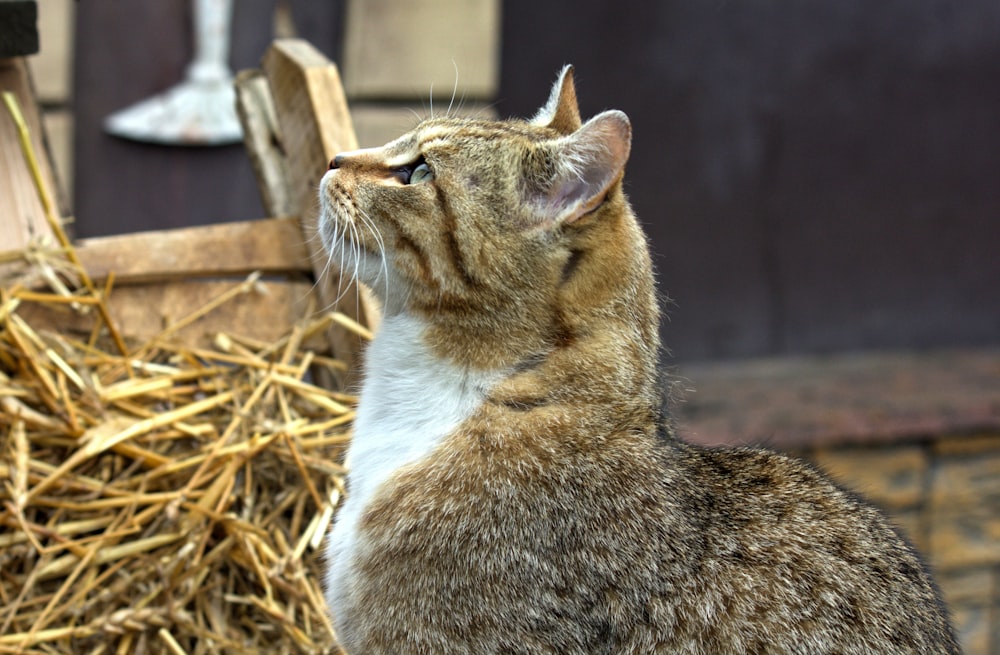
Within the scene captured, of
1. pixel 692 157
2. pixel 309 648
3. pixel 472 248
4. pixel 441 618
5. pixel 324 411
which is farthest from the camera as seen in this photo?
pixel 692 157

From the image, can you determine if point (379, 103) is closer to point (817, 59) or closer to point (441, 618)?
point (817, 59)

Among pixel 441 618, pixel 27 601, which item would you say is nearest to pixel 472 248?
pixel 441 618

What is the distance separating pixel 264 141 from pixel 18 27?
679mm

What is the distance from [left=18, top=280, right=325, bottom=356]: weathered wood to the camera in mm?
2711

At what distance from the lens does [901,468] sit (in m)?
4.82

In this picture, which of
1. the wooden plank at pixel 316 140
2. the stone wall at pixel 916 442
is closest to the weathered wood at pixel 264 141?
the wooden plank at pixel 316 140

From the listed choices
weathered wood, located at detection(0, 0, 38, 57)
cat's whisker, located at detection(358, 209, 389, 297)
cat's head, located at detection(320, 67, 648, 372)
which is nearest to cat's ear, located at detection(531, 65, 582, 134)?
cat's head, located at detection(320, 67, 648, 372)

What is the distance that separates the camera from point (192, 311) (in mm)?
2830

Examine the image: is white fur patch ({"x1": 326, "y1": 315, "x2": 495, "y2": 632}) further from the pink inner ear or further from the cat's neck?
the pink inner ear

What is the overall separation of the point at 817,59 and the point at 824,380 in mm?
1513

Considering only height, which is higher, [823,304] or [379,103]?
[379,103]

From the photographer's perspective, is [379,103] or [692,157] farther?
[692,157]

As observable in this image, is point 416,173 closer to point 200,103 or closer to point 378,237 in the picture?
point 378,237

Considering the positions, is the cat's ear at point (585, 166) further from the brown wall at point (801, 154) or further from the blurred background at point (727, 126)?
the brown wall at point (801, 154)
